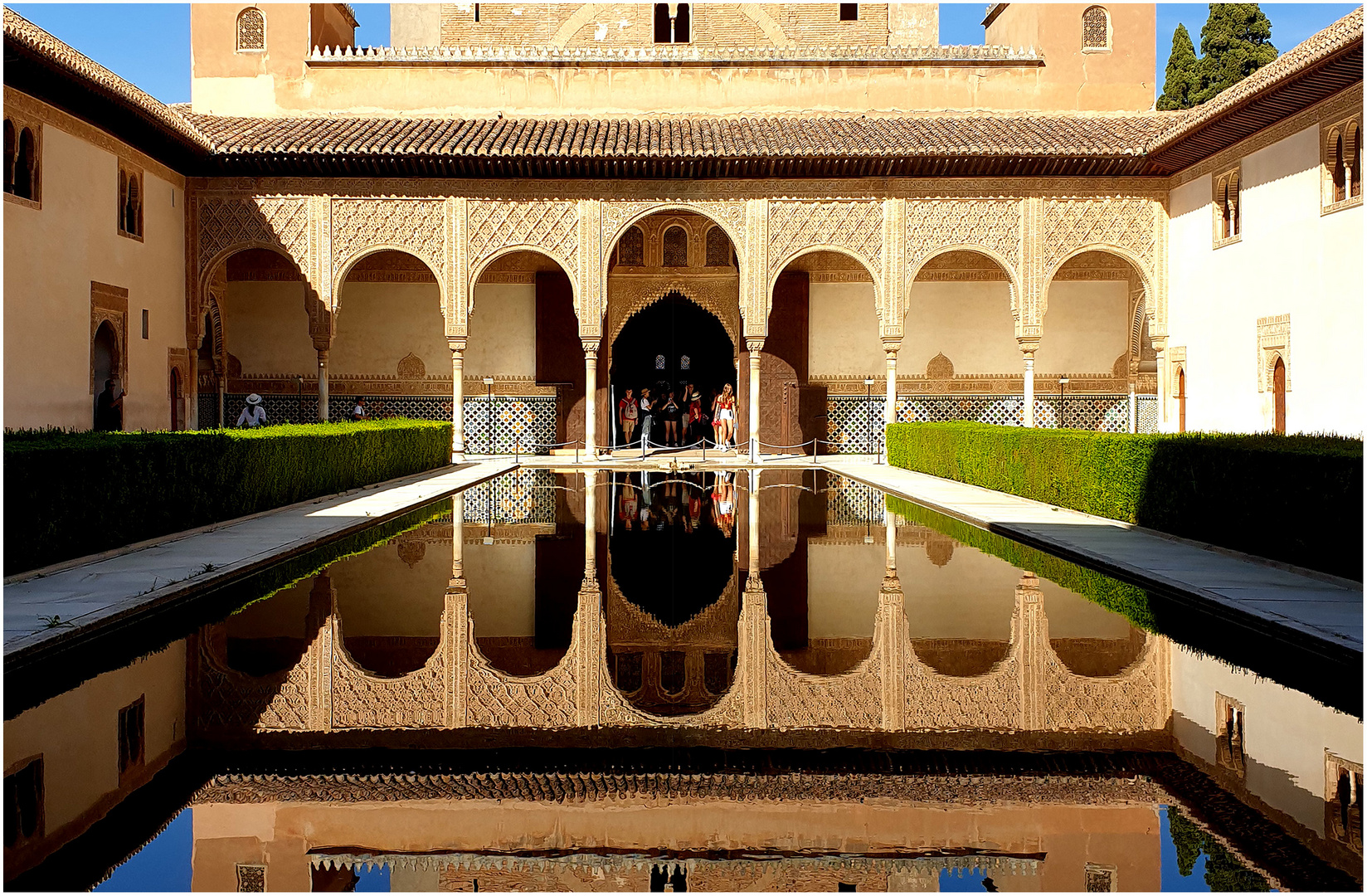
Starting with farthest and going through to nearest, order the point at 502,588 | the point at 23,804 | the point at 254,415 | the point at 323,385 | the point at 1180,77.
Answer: the point at 1180,77 < the point at 323,385 < the point at 254,415 < the point at 502,588 < the point at 23,804

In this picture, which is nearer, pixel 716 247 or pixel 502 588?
pixel 502 588

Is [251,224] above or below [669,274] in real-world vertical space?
above

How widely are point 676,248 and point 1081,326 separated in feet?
24.9

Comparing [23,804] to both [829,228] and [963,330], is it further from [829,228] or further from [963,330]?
[963,330]

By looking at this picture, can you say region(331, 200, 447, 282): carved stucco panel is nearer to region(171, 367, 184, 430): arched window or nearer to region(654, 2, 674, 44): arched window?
region(171, 367, 184, 430): arched window

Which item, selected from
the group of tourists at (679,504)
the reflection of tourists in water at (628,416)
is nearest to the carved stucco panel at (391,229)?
the group of tourists at (679,504)

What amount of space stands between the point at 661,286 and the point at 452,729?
58.8ft

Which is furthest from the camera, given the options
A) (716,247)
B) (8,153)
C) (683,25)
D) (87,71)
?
(683,25)

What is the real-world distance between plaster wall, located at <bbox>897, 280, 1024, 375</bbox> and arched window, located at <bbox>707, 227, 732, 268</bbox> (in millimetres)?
3614

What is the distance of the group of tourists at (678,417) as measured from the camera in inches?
908

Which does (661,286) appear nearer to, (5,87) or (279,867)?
(5,87)

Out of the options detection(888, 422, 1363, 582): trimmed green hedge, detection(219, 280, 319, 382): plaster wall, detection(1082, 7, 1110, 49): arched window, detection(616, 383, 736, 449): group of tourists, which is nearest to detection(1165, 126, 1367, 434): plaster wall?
detection(888, 422, 1363, 582): trimmed green hedge

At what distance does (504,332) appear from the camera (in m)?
22.2

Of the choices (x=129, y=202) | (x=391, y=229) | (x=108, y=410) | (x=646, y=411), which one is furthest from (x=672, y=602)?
(x=646, y=411)
